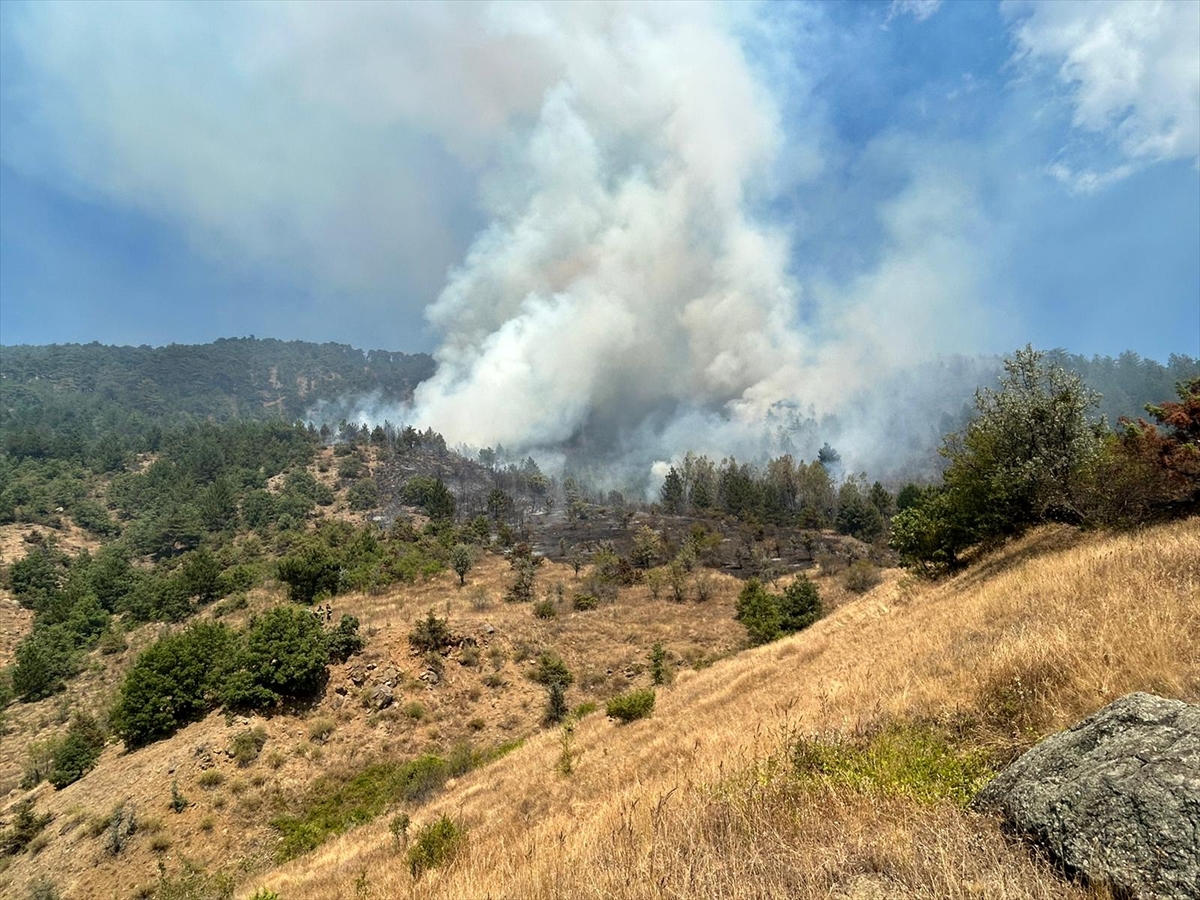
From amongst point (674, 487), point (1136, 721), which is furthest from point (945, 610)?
point (674, 487)

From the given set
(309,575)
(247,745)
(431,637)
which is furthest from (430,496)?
(247,745)

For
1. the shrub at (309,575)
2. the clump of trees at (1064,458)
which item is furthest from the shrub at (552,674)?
the shrub at (309,575)

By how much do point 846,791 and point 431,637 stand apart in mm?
31585

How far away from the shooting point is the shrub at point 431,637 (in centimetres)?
3216

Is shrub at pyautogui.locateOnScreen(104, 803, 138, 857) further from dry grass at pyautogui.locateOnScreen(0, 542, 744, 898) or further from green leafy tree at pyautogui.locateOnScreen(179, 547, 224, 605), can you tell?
green leafy tree at pyautogui.locateOnScreen(179, 547, 224, 605)

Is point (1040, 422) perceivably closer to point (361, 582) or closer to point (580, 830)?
point (580, 830)

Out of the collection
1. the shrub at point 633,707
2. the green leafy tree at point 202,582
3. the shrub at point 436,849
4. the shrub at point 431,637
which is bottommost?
the shrub at point 633,707

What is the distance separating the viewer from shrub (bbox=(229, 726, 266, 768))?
2286cm

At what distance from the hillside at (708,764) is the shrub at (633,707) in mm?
516

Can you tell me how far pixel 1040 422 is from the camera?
61.3ft

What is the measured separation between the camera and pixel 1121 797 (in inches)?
126

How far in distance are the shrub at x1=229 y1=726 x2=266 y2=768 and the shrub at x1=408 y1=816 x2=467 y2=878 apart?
67.6 ft

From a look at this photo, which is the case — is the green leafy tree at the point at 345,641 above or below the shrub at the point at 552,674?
above

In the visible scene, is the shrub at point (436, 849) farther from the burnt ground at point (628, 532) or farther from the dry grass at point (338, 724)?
the burnt ground at point (628, 532)
